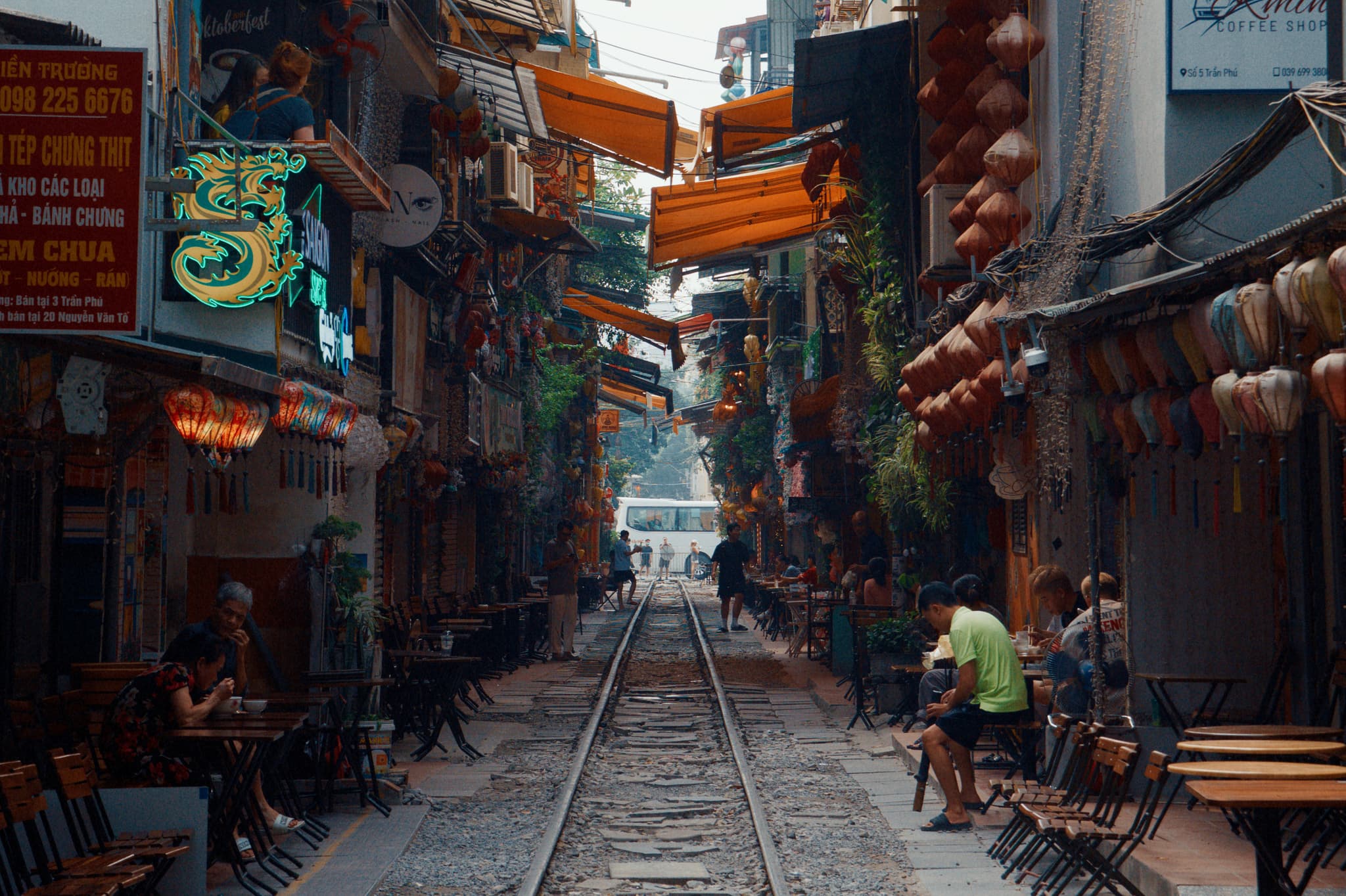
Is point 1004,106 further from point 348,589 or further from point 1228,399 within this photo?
point 348,589

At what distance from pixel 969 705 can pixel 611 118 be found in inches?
429

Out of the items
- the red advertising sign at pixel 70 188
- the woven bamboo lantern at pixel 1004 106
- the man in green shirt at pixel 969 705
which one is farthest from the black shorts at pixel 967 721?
the woven bamboo lantern at pixel 1004 106

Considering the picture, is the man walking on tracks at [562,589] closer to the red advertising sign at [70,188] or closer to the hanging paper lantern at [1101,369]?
the hanging paper lantern at [1101,369]

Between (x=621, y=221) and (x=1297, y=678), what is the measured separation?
92.9 ft

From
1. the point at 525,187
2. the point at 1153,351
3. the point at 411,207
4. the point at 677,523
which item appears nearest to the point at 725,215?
the point at 525,187

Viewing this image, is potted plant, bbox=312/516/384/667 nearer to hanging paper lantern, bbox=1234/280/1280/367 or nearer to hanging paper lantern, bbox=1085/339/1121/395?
hanging paper lantern, bbox=1085/339/1121/395

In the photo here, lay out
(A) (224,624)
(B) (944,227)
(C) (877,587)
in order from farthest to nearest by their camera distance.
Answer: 1. (C) (877,587)
2. (B) (944,227)
3. (A) (224,624)

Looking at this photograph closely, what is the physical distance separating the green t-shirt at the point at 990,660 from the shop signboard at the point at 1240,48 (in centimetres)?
415

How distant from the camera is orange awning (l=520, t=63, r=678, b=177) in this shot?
18000 millimetres

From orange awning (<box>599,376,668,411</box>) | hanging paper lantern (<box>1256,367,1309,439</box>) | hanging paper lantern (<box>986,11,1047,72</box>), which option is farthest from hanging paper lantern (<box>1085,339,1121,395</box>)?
orange awning (<box>599,376,668,411</box>)

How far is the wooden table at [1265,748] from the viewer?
6.69 meters

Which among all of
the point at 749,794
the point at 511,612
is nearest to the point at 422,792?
the point at 749,794

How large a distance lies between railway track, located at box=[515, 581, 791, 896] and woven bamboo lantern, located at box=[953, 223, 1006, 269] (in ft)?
16.9

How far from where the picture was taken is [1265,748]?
22.2 feet
